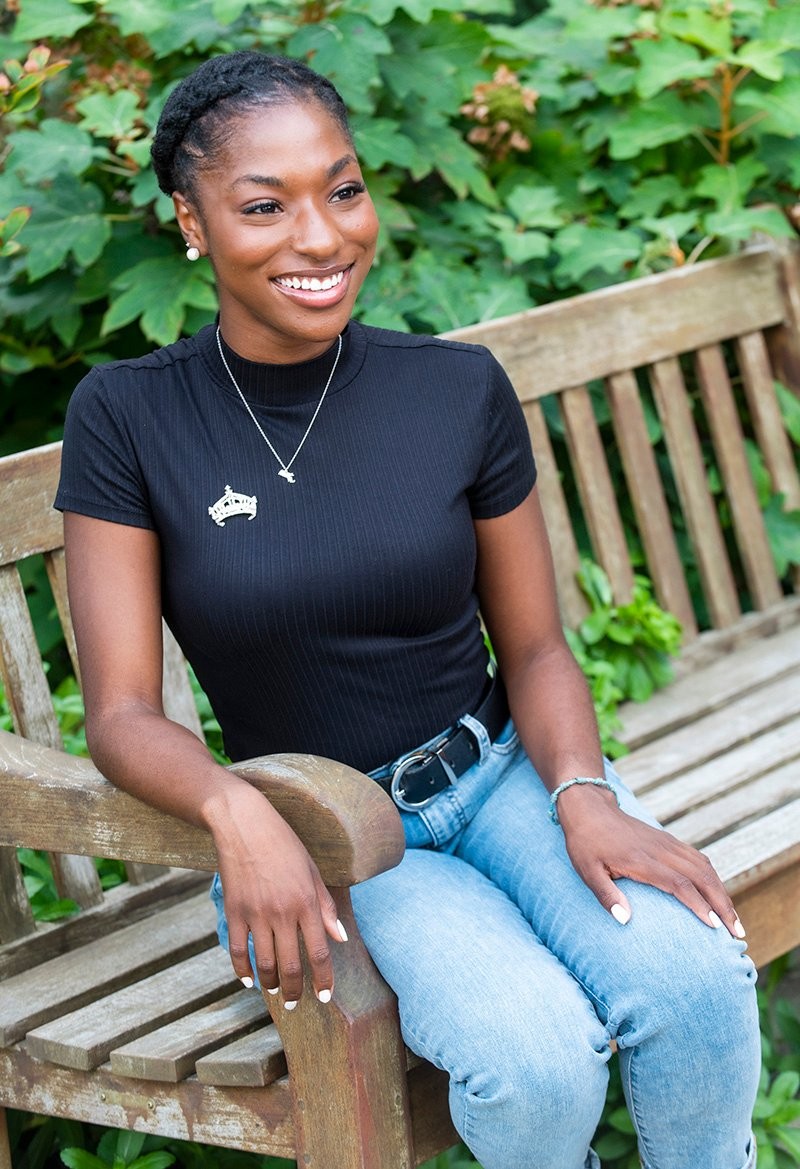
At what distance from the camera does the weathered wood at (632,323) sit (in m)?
3.12

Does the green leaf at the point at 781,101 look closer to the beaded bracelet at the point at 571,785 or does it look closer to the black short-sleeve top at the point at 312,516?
the black short-sleeve top at the point at 312,516

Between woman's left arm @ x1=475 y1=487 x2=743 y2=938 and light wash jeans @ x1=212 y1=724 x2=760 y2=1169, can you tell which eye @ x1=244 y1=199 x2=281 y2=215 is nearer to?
woman's left arm @ x1=475 y1=487 x2=743 y2=938

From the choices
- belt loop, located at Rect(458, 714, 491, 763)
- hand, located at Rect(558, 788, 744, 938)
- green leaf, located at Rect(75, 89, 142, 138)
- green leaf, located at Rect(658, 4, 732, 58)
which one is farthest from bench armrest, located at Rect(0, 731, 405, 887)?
green leaf, located at Rect(658, 4, 732, 58)

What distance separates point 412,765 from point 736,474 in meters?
1.58

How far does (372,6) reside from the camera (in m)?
3.25

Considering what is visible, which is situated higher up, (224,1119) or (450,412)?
(450,412)

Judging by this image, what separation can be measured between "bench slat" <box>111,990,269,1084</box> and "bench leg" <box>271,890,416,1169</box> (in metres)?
0.19

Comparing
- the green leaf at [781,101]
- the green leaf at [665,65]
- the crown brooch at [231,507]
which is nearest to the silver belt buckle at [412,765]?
the crown brooch at [231,507]

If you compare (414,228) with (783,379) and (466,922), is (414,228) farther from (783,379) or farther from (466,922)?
(466,922)

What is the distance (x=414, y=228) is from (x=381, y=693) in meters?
1.70

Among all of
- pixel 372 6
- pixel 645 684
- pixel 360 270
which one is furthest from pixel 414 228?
pixel 360 270

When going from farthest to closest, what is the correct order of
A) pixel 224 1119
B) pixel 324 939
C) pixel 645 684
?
pixel 645 684 < pixel 224 1119 < pixel 324 939

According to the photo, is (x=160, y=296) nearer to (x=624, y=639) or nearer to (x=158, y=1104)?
(x=624, y=639)

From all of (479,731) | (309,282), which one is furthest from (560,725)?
(309,282)
